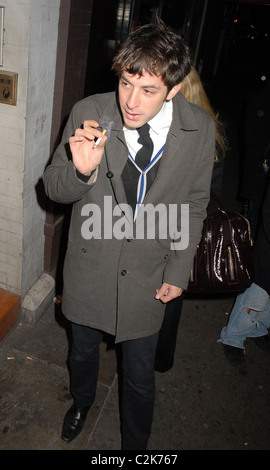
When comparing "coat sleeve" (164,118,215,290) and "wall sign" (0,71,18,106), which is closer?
"coat sleeve" (164,118,215,290)

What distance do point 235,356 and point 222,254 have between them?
1.23 m

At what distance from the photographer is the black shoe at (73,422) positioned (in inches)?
99.6

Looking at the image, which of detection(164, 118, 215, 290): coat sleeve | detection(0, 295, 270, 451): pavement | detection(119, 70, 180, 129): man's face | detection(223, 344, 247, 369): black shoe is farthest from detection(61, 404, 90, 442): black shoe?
detection(119, 70, 180, 129): man's face

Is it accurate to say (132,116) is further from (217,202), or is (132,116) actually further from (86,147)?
(217,202)

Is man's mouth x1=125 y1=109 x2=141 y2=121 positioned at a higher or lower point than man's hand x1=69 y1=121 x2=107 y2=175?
higher

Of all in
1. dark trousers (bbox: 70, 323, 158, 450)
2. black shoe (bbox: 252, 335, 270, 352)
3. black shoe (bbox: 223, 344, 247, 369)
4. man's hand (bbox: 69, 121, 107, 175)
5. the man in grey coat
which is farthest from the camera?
black shoe (bbox: 252, 335, 270, 352)

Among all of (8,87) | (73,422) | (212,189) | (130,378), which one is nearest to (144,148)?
(212,189)

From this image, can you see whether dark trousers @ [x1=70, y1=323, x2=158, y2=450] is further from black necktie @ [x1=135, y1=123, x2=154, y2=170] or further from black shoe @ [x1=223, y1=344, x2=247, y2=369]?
black shoe @ [x1=223, y1=344, x2=247, y2=369]

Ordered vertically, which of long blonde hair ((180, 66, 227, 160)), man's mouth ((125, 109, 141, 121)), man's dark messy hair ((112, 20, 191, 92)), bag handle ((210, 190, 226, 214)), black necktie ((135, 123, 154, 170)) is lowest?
bag handle ((210, 190, 226, 214))

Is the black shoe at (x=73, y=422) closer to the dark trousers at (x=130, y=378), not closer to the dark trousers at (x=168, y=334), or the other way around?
the dark trousers at (x=130, y=378)

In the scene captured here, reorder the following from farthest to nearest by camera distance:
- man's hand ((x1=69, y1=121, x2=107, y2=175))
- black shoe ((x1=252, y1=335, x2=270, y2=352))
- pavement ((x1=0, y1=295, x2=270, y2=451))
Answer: black shoe ((x1=252, y1=335, x2=270, y2=352)) → pavement ((x1=0, y1=295, x2=270, y2=451)) → man's hand ((x1=69, y1=121, x2=107, y2=175))

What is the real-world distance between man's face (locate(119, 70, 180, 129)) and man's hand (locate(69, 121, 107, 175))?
0.19 m

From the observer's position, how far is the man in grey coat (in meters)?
1.74

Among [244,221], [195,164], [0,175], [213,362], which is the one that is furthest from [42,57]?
[213,362]
